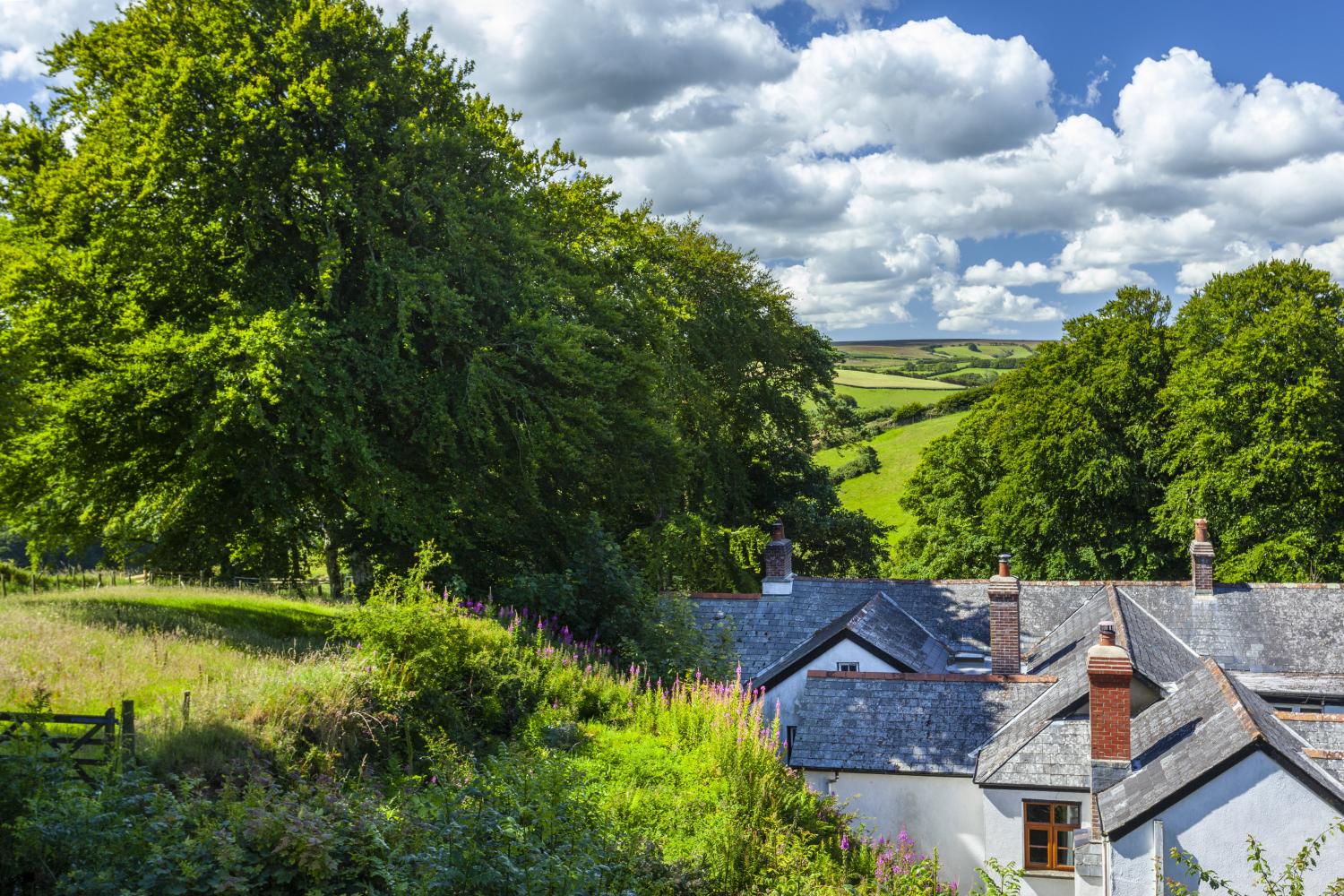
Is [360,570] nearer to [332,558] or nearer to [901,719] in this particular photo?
[332,558]

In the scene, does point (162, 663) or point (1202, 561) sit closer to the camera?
point (162, 663)

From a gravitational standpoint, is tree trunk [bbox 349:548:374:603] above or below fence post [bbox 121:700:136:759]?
above

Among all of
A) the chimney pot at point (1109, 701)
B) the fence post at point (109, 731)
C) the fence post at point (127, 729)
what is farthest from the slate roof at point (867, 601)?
the fence post at point (109, 731)

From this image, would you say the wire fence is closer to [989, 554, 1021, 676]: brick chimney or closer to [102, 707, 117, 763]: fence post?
→ [102, 707, 117, 763]: fence post

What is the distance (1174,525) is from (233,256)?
106 ft

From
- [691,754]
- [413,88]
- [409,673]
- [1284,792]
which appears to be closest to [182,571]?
[413,88]

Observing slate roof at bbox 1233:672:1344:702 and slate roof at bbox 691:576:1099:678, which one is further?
slate roof at bbox 691:576:1099:678

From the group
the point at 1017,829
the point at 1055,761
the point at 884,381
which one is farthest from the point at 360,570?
the point at 884,381

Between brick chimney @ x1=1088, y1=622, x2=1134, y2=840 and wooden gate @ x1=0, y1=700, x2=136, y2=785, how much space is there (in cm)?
1580

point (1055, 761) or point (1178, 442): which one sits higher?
point (1178, 442)

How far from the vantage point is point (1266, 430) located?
32.9 m

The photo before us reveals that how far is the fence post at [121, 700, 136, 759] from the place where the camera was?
26.8 ft

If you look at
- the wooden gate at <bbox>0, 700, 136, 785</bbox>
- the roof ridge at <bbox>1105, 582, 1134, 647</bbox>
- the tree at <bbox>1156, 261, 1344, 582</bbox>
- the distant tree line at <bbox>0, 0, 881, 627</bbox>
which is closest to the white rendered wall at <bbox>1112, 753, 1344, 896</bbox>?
the roof ridge at <bbox>1105, 582, 1134, 647</bbox>

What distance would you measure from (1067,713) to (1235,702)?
3.76m
